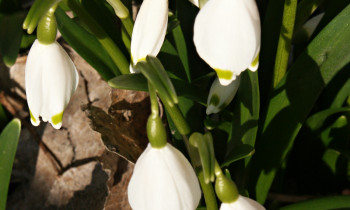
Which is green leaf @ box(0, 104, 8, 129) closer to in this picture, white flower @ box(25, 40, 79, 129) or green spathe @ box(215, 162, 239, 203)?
white flower @ box(25, 40, 79, 129)

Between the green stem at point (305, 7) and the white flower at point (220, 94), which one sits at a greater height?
the green stem at point (305, 7)

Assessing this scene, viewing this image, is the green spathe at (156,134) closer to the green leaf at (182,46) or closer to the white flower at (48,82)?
the white flower at (48,82)

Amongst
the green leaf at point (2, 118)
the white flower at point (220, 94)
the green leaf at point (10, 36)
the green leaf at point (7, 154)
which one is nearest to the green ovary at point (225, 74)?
the white flower at point (220, 94)

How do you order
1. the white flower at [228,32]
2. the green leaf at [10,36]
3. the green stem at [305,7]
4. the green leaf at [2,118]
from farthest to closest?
the green leaf at [2,118] → the green leaf at [10,36] → the green stem at [305,7] → the white flower at [228,32]

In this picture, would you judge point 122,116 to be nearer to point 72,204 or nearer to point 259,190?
point 72,204

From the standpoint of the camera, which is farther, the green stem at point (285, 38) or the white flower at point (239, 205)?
the green stem at point (285, 38)

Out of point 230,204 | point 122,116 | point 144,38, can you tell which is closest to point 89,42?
point 122,116
